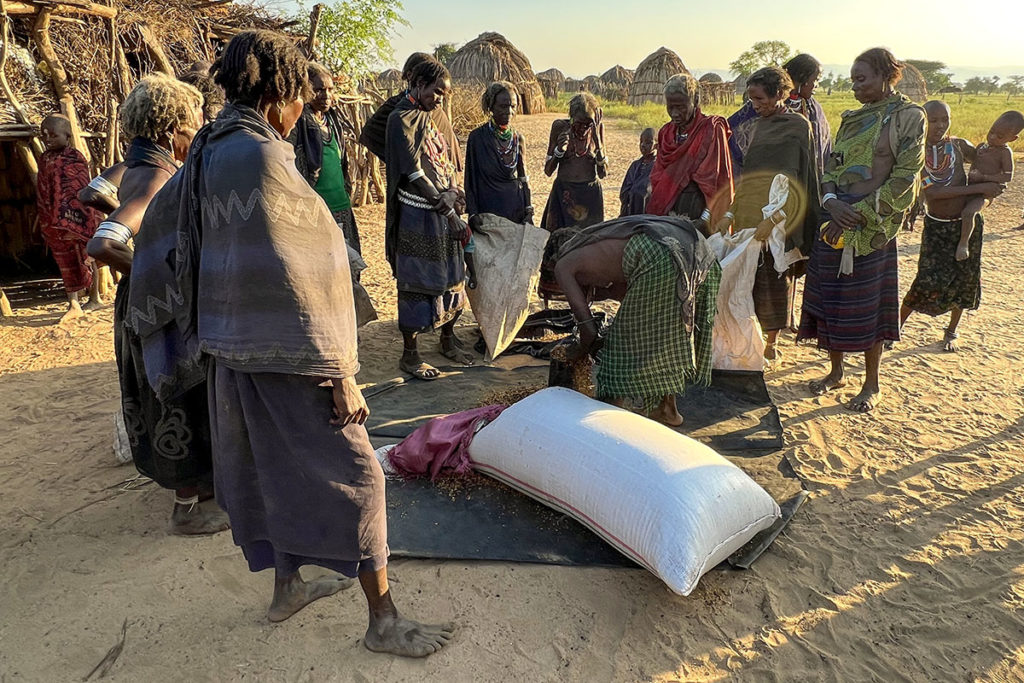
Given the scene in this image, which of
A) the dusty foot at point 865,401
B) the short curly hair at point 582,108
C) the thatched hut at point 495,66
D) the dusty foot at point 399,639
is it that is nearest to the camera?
the dusty foot at point 399,639

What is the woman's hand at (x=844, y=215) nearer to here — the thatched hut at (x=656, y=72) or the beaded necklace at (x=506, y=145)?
the beaded necklace at (x=506, y=145)

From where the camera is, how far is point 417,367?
438 centimetres

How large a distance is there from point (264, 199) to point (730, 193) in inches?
134

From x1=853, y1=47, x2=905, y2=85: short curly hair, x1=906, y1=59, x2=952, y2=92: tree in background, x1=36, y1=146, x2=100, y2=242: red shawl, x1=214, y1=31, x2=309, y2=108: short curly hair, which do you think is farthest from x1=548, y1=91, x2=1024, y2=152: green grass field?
x1=906, y1=59, x2=952, y2=92: tree in background

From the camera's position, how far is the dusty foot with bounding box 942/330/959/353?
4.75 meters

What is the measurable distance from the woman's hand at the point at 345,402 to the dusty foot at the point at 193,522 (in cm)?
130

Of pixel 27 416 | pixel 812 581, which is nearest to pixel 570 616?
pixel 812 581

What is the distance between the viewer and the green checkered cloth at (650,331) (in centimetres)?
294

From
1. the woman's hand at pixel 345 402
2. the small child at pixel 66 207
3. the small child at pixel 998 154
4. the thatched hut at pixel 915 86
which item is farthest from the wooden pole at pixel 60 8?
the thatched hut at pixel 915 86

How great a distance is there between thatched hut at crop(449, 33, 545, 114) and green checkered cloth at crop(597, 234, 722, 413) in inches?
883

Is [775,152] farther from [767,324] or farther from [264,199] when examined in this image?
[264,199]

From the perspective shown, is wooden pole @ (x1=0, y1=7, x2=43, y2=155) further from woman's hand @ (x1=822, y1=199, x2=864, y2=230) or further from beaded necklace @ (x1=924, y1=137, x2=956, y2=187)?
beaded necklace @ (x1=924, y1=137, x2=956, y2=187)

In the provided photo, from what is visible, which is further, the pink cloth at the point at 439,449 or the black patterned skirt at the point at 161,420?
the pink cloth at the point at 439,449

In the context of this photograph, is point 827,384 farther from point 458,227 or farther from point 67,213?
point 67,213
